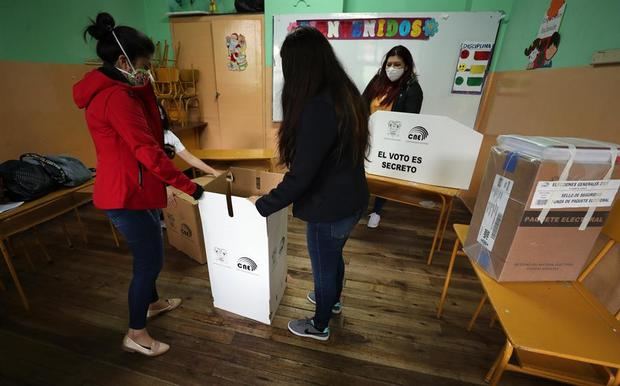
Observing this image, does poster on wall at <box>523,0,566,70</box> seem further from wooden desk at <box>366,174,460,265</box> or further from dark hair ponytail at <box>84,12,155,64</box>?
dark hair ponytail at <box>84,12,155,64</box>

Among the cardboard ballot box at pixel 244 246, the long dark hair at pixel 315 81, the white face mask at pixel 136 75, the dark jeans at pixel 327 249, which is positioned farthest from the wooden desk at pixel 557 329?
the white face mask at pixel 136 75

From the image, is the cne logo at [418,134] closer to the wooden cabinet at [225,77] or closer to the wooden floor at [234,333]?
the wooden floor at [234,333]

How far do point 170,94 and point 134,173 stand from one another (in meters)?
2.81

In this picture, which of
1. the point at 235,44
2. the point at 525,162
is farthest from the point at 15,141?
the point at 525,162

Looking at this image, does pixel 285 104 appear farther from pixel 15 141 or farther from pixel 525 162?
pixel 15 141

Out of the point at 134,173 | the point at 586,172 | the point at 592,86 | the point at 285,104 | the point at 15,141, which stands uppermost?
the point at 592,86

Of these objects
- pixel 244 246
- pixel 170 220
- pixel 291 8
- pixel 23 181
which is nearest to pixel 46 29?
pixel 23 181

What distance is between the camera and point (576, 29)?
1770mm

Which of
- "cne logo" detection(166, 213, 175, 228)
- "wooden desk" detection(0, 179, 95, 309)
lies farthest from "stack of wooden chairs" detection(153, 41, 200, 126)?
"cne logo" detection(166, 213, 175, 228)

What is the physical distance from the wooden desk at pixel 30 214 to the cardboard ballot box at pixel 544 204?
226 centimetres

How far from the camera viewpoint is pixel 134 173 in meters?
1.03

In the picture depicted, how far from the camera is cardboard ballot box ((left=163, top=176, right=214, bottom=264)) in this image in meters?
1.86

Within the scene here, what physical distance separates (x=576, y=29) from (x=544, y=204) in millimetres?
1759

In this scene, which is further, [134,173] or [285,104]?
[134,173]
